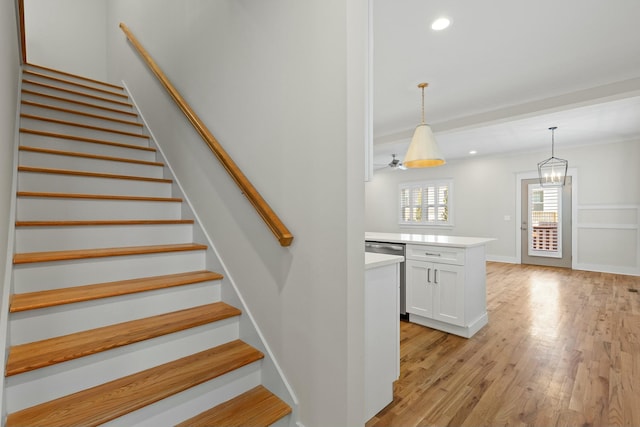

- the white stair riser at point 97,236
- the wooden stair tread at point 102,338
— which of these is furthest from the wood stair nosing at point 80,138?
the wooden stair tread at point 102,338

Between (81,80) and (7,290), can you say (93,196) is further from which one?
(81,80)

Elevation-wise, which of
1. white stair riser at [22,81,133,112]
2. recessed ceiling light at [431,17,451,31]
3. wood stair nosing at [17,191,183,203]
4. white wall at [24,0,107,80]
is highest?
white wall at [24,0,107,80]

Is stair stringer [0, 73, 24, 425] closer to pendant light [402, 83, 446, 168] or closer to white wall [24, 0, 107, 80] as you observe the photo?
pendant light [402, 83, 446, 168]

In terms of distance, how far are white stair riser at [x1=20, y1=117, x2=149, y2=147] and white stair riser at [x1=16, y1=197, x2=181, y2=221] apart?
39.8 inches

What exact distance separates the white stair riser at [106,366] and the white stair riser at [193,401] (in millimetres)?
48

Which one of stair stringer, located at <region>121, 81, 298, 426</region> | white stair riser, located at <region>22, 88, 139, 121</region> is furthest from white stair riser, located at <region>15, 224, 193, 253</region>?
white stair riser, located at <region>22, 88, 139, 121</region>

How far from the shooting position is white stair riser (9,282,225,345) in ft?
4.26

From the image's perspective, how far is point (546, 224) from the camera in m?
6.65

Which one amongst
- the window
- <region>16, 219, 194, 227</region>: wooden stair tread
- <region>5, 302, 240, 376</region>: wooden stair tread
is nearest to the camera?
<region>5, 302, 240, 376</region>: wooden stair tread

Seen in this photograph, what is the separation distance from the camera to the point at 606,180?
590cm

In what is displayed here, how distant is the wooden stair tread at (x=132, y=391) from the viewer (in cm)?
110

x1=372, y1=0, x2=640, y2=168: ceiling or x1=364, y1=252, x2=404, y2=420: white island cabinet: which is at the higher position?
x1=372, y1=0, x2=640, y2=168: ceiling

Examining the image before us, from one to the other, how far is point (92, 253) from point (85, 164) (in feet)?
3.44

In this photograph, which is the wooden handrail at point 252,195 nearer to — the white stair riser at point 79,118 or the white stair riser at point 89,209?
the white stair riser at point 89,209
